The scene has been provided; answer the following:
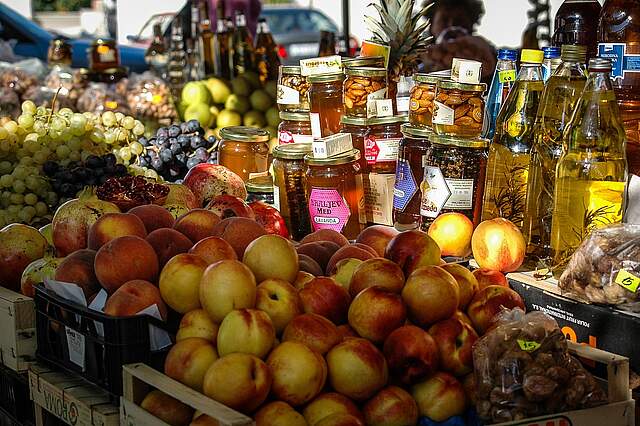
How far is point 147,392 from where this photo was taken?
186 centimetres

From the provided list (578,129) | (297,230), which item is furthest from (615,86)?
(297,230)

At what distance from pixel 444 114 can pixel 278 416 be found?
128cm

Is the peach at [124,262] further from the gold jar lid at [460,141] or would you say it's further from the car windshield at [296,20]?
the car windshield at [296,20]

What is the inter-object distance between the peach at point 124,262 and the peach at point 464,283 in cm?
71

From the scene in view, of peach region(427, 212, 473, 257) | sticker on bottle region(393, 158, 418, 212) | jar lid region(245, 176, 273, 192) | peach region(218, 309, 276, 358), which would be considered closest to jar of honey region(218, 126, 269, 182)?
jar lid region(245, 176, 273, 192)

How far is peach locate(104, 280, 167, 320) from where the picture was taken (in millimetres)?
1917

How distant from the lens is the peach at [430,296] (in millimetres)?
1906

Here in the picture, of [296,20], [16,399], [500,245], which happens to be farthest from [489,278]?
[296,20]

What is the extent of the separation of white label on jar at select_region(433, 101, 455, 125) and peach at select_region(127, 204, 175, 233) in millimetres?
Answer: 878

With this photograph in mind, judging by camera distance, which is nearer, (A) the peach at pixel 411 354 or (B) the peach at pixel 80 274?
(A) the peach at pixel 411 354

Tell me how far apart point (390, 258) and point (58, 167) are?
1959 millimetres

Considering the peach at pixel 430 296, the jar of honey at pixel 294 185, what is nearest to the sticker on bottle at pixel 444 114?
the jar of honey at pixel 294 185

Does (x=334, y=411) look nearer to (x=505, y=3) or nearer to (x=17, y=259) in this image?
(x=17, y=259)

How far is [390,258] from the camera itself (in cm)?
216
